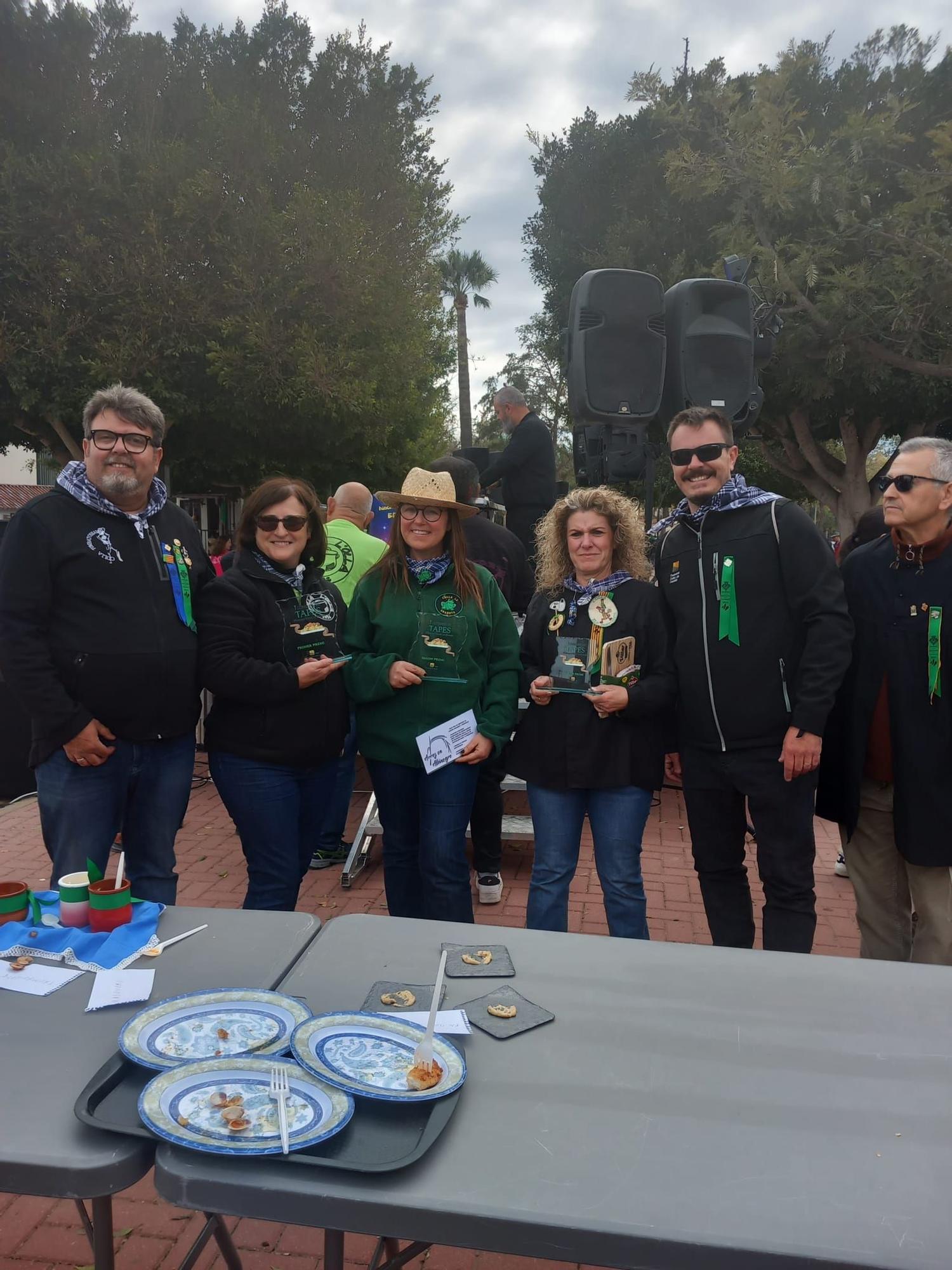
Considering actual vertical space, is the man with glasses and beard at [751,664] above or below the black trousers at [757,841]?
above

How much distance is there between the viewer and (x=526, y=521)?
20.5 ft

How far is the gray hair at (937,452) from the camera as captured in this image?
2.62 metres

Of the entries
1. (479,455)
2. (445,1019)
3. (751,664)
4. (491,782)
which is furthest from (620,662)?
(479,455)

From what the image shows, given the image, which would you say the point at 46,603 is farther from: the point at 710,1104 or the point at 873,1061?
the point at 873,1061

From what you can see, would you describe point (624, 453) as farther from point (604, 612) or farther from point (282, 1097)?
point (282, 1097)

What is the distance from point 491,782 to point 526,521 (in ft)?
8.26

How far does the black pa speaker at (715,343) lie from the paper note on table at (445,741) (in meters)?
3.51

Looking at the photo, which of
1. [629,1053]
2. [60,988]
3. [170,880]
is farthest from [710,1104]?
[170,880]

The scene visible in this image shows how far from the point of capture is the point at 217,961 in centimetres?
185

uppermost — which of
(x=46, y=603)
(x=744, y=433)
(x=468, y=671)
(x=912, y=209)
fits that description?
(x=912, y=209)

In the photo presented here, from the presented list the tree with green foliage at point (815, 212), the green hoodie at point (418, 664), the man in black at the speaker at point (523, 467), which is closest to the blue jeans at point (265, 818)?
the green hoodie at point (418, 664)

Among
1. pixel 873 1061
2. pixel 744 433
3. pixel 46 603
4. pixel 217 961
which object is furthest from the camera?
pixel 744 433

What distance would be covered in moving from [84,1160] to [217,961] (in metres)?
0.63

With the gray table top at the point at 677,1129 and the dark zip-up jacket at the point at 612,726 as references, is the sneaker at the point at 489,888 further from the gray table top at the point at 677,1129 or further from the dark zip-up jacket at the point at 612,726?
the gray table top at the point at 677,1129
